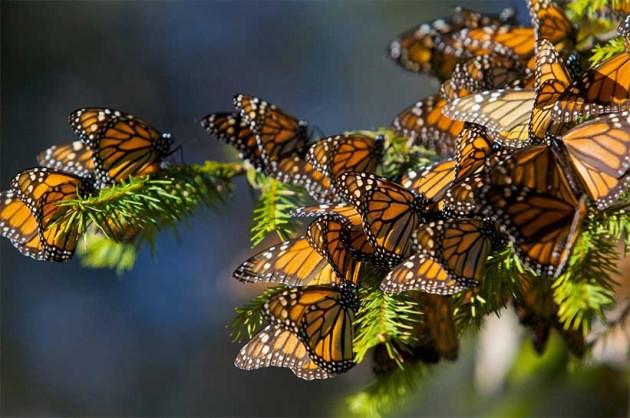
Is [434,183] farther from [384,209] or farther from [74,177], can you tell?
[74,177]

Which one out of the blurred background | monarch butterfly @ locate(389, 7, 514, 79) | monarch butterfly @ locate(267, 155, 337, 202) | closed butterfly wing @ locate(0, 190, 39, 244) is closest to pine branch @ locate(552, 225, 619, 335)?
monarch butterfly @ locate(267, 155, 337, 202)

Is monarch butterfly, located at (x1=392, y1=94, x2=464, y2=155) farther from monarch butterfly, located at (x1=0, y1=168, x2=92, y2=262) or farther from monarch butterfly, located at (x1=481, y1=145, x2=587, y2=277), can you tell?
monarch butterfly, located at (x1=0, y1=168, x2=92, y2=262)

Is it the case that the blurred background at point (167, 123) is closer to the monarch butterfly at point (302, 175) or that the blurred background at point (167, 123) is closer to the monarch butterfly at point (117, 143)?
the monarch butterfly at point (117, 143)

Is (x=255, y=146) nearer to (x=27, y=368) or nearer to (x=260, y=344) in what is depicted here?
(x=260, y=344)

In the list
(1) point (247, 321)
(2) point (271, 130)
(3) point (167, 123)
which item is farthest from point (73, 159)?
(3) point (167, 123)

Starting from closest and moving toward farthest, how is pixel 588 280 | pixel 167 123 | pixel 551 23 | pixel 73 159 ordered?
pixel 588 280 → pixel 551 23 → pixel 73 159 → pixel 167 123

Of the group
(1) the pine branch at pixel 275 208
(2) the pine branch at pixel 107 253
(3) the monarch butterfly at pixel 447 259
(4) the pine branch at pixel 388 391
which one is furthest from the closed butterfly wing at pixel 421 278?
(2) the pine branch at pixel 107 253
